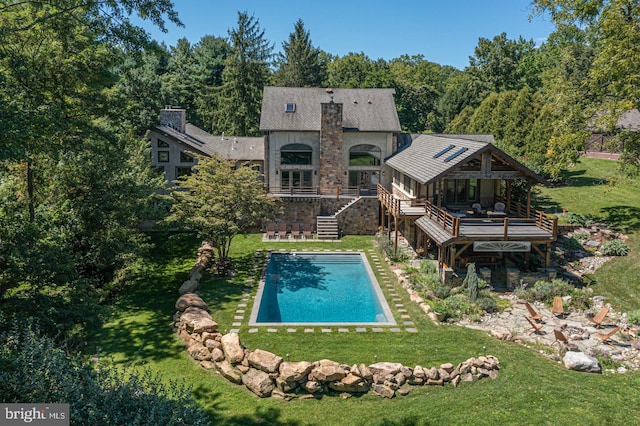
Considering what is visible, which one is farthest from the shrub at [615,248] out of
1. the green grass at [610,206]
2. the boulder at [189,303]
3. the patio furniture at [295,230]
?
the boulder at [189,303]

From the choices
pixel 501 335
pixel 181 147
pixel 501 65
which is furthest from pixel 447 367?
pixel 501 65

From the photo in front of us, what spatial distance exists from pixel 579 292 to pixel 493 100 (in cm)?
2789

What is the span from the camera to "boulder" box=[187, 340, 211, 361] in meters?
13.1

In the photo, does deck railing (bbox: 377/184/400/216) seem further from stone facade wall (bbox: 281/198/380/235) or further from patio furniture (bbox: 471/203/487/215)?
patio furniture (bbox: 471/203/487/215)

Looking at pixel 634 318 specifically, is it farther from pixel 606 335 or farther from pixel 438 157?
pixel 438 157

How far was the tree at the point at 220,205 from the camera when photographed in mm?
20266

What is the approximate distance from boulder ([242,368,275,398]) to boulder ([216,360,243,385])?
190 millimetres

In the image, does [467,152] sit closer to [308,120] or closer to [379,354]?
[379,354]

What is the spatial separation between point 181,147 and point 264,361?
2219 centimetres

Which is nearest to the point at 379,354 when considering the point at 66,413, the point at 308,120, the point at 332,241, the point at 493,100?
the point at 66,413

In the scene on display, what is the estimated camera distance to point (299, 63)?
65.5 metres

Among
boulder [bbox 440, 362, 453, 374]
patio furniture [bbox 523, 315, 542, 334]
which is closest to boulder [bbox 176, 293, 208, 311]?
boulder [bbox 440, 362, 453, 374]

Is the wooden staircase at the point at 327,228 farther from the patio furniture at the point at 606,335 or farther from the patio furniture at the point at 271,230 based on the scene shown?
the patio furniture at the point at 606,335

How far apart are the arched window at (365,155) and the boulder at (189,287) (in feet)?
55.4
